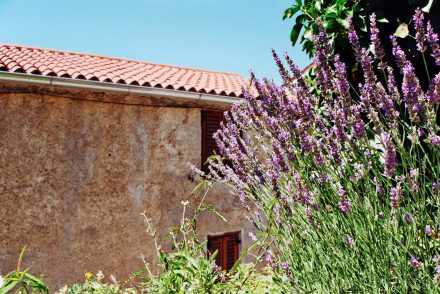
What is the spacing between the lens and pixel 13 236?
18.5 feet

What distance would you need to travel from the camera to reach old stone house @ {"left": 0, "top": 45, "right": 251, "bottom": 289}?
19.0 ft

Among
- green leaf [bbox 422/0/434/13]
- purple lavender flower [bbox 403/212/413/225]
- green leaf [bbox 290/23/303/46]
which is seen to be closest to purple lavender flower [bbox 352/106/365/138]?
purple lavender flower [bbox 403/212/413/225]

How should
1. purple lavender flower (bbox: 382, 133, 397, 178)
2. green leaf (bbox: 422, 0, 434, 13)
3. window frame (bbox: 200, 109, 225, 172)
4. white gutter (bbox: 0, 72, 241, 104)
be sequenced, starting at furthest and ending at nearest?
window frame (bbox: 200, 109, 225, 172)
white gutter (bbox: 0, 72, 241, 104)
green leaf (bbox: 422, 0, 434, 13)
purple lavender flower (bbox: 382, 133, 397, 178)

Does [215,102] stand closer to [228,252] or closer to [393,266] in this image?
[228,252]

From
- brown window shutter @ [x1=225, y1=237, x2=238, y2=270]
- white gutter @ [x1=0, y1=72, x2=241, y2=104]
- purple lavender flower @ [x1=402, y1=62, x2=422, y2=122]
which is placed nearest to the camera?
purple lavender flower @ [x1=402, y1=62, x2=422, y2=122]

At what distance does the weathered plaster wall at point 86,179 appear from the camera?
227 inches

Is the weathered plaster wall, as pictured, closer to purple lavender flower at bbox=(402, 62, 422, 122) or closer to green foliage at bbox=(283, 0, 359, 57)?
green foliage at bbox=(283, 0, 359, 57)

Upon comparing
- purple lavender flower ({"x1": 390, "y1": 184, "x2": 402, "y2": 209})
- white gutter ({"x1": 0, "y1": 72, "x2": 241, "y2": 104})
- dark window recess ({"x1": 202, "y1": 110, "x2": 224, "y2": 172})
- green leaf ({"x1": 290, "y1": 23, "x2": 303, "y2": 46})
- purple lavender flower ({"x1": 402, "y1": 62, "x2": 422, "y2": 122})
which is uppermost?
white gutter ({"x1": 0, "y1": 72, "x2": 241, "y2": 104})

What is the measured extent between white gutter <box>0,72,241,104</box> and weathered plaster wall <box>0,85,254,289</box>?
1.01ft

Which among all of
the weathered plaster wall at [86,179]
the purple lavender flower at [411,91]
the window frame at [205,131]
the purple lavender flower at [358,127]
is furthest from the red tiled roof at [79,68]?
the purple lavender flower at [411,91]

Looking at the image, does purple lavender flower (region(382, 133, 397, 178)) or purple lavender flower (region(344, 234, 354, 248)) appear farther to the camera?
purple lavender flower (region(344, 234, 354, 248))

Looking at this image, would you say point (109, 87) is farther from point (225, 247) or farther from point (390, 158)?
point (390, 158)

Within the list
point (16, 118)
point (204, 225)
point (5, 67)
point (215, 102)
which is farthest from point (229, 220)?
point (5, 67)

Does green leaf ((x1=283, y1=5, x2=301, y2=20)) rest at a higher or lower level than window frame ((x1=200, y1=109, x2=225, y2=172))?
higher
